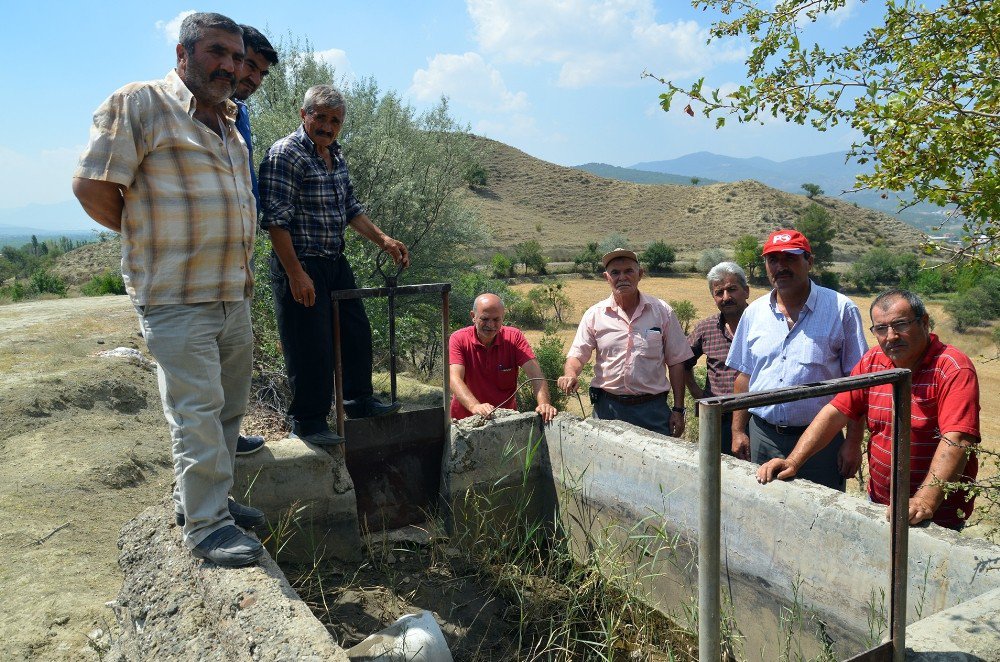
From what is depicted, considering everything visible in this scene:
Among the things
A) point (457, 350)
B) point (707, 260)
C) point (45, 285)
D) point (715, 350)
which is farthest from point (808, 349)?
point (707, 260)

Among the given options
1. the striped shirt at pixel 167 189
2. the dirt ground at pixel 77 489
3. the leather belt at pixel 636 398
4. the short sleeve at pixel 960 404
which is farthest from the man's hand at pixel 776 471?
the striped shirt at pixel 167 189

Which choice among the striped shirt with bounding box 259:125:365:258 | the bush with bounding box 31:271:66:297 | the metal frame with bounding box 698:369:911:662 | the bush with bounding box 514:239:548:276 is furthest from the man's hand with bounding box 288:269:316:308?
the bush with bounding box 514:239:548:276

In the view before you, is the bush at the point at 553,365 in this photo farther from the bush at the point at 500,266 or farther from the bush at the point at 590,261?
the bush at the point at 590,261

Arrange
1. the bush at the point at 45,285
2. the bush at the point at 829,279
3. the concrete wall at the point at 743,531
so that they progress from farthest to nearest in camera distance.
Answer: the bush at the point at 829,279, the bush at the point at 45,285, the concrete wall at the point at 743,531

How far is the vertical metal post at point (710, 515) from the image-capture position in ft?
6.13

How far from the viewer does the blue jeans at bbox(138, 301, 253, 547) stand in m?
2.62

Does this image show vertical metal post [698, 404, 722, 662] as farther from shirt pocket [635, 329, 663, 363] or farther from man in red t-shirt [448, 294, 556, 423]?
man in red t-shirt [448, 294, 556, 423]

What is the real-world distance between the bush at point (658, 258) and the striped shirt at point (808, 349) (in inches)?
1226

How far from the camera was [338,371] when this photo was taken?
392 cm

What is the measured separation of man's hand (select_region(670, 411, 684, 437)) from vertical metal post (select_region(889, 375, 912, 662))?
7.93ft

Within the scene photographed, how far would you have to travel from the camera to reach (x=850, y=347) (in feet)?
12.0

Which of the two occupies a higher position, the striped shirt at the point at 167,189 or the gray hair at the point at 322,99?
the gray hair at the point at 322,99

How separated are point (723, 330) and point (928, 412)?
5.50ft

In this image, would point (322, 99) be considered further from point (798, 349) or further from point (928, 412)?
point (928, 412)
